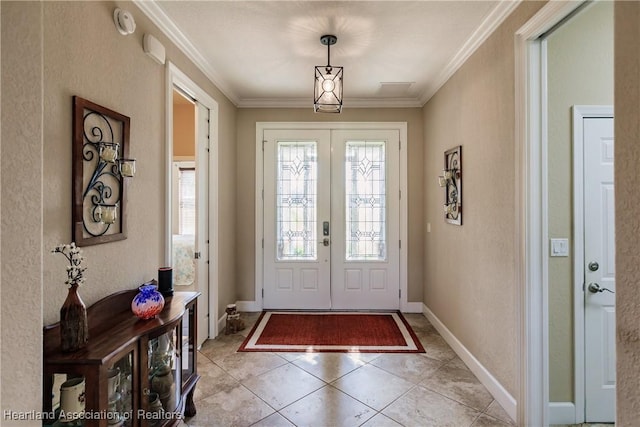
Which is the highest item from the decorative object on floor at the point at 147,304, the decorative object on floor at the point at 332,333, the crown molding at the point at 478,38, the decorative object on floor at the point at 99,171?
the crown molding at the point at 478,38

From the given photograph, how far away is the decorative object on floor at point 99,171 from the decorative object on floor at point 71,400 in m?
0.63

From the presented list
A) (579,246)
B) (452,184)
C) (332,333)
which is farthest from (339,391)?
(452,184)

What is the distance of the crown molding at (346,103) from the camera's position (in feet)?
12.5

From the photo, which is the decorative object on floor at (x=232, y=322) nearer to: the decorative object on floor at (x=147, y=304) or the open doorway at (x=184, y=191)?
the open doorway at (x=184, y=191)

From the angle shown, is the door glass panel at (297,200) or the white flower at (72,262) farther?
the door glass panel at (297,200)

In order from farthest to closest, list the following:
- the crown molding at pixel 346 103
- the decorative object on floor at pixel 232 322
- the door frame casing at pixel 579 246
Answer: the crown molding at pixel 346 103 → the decorative object on floor at pixel 232 322 → the door frame casing at pixel 579 246

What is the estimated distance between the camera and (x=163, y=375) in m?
1.64

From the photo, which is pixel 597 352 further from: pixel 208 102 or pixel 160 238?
pixel 208 102

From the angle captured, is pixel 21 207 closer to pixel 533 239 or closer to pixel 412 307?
pixel 533 239

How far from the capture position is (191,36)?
2.35 metres

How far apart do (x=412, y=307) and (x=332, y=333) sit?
4.11 feet

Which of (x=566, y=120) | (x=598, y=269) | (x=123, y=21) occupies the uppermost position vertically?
(x=123, y=21)

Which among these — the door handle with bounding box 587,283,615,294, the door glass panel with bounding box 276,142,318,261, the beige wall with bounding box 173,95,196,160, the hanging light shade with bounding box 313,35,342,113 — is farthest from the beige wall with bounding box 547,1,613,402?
the beige wall with bounding box 173,95,196,160

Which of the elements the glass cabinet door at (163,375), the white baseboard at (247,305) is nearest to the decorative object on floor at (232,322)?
the white baseboard at (247,305)
